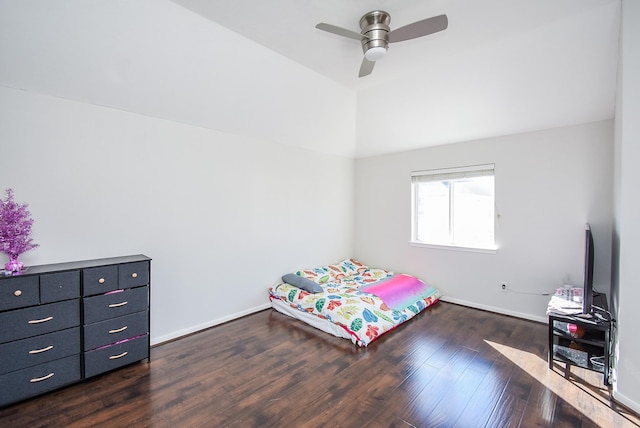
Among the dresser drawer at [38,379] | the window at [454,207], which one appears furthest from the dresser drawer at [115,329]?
the window at [454,207]

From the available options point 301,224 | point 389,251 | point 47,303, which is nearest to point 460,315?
point 389,251

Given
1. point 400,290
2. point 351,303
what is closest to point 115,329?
point 351,303

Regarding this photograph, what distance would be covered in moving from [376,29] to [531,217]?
2.94m

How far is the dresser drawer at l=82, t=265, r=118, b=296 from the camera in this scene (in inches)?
89.0

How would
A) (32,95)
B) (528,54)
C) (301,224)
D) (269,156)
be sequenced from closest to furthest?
(32,95) < (528,54) < (269,156) < (301,224)

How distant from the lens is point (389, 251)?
4.95 m

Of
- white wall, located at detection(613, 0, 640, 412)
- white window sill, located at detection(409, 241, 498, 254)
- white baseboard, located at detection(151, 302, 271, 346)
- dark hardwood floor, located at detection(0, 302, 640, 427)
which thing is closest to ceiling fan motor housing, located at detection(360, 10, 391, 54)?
white wall, located at detection(613, 0, 640, 412)

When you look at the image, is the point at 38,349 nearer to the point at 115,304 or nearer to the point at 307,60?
the point at 115,304

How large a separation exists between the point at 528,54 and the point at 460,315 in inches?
118

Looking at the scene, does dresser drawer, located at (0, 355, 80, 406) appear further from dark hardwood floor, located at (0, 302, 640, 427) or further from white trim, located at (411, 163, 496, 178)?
white trim, located at (411, 163, 496, 178)

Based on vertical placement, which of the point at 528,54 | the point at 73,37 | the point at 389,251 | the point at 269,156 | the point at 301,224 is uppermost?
the point at 528,54

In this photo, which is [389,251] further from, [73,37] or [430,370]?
[73,37]

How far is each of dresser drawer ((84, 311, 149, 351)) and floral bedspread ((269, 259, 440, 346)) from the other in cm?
168

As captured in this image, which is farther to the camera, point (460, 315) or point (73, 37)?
point (460, 315)
